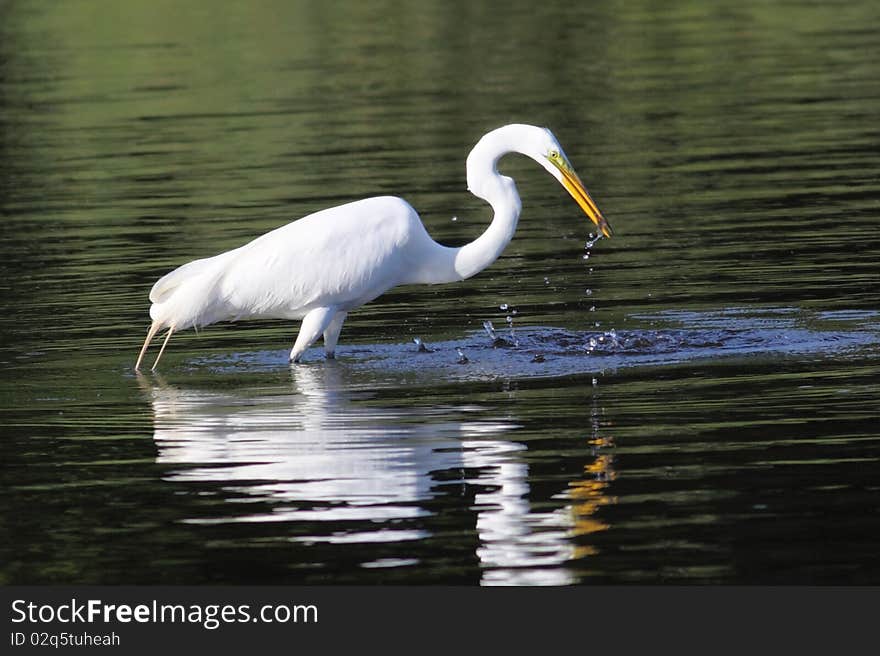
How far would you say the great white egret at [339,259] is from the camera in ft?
44.4

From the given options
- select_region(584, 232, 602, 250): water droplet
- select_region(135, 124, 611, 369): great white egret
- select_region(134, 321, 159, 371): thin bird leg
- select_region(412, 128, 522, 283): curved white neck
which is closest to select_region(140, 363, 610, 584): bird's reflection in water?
select_region(134, 321, 159, 371): thin bird leg

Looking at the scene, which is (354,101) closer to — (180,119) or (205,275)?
(180,119)

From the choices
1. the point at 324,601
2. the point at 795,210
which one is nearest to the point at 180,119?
the point at 795,210

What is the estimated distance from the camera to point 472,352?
1380 centimetres

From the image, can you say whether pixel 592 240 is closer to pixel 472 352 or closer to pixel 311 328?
pixel 472 352

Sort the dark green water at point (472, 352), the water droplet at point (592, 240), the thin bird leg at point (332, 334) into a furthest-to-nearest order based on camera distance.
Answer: the water droplet at point (592, 240) < the thin bird leg at point (332, 334) < the dark green water at point (472, 352)

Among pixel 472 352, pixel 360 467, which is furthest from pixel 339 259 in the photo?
pixel 360 467

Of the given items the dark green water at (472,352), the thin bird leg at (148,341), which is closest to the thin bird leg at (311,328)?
the dark green water at (472,352)

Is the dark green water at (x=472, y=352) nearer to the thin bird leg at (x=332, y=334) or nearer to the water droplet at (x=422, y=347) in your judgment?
the water droplet at (x=422, y=347)

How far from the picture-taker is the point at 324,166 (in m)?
24.5

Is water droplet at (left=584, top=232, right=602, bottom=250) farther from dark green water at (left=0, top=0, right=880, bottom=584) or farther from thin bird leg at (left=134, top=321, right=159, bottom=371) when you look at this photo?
thin bird leg at (left=134, top=321, right=159, bottom=371)

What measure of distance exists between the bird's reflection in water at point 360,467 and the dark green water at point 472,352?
0.03 m

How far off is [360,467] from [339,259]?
3473 millimetres

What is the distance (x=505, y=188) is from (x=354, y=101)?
57.2 feet
